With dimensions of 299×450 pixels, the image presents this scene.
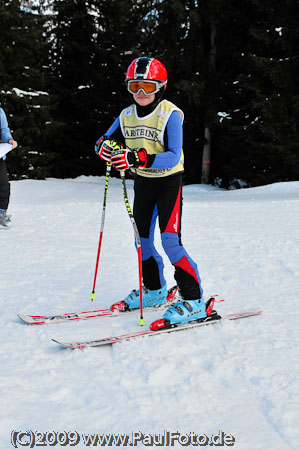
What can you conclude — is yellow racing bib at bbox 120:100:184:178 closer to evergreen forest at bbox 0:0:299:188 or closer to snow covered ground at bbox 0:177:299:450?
snow covered ground at bbox 0:177:299:450

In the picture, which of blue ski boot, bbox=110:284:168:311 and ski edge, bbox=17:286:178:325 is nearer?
ski edge, bbox=17:286:178:325

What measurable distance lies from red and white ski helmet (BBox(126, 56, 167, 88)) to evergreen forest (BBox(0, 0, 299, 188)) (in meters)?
12.8

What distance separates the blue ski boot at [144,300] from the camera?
12.4ft

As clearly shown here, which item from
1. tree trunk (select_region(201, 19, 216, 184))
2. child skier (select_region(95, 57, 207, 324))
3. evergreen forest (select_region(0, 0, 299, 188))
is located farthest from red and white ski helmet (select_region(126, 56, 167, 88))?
tree trunk (select_region(201, 19, 216, 184))

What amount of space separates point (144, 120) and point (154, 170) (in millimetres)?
384

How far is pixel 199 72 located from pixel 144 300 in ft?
50.1

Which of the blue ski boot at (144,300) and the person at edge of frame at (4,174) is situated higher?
the person at edge of frame at (4,174)

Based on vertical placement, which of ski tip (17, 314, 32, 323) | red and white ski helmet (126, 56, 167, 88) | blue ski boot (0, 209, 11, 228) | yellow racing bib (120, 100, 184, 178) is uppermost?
red and white ski helmet (126, 56, 167, 88)

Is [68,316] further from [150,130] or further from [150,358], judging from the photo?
[150,130]

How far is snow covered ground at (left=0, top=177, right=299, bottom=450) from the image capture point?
212 cm

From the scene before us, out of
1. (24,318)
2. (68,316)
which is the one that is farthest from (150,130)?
(24,318)

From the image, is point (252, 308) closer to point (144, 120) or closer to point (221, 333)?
point (221, 333)

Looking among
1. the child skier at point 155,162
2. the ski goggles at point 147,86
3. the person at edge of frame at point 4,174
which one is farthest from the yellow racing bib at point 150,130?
the person at edge of frame at point 4,174

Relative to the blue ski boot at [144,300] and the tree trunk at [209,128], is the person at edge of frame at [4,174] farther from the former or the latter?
the tree trunk at [209,128]
